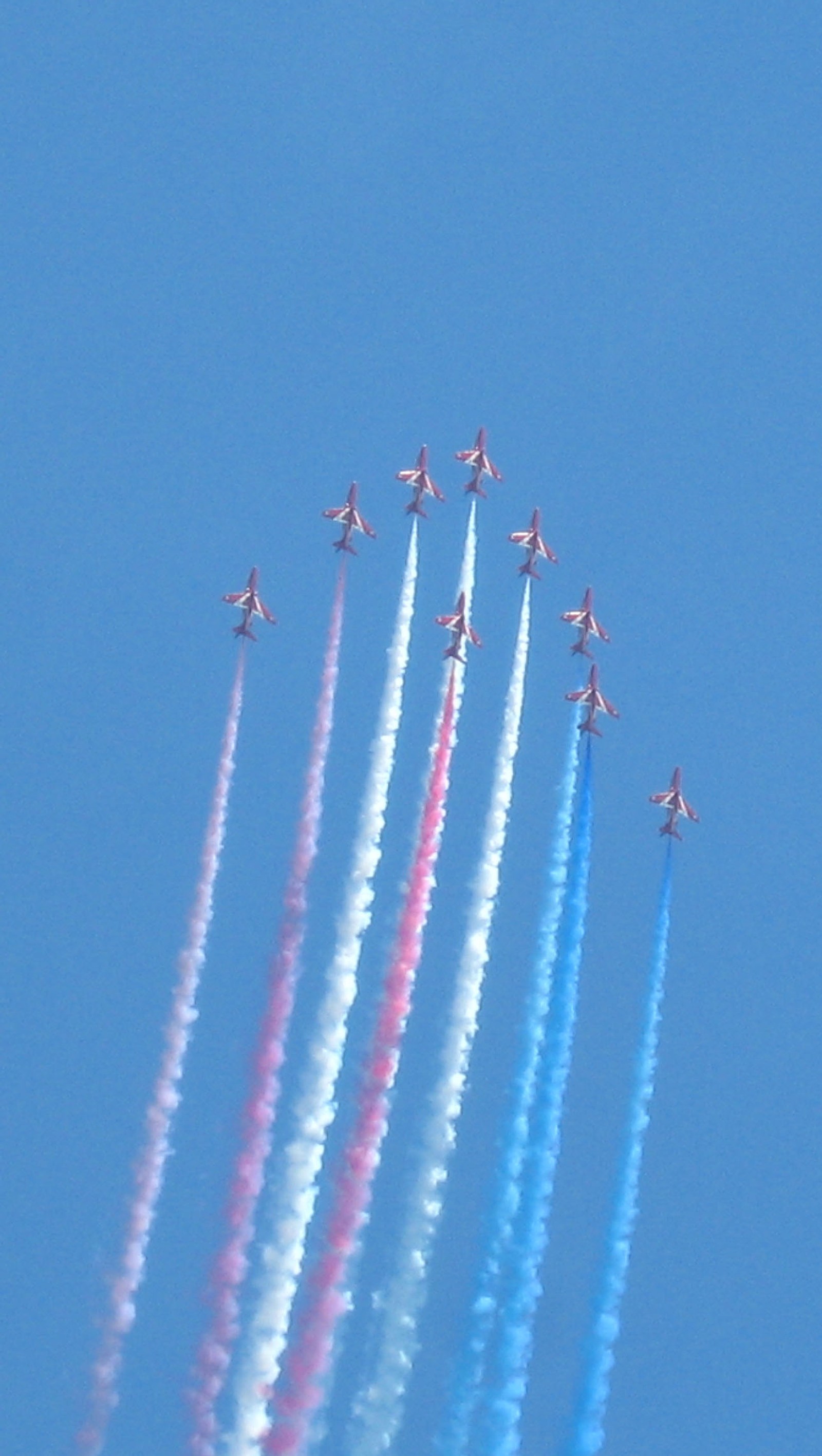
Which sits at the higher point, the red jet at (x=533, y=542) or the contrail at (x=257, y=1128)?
the red jet at (x=533, y=542)

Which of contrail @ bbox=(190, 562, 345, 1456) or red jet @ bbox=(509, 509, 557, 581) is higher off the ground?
red jet @ bbox=(509, 509, 557, 581)

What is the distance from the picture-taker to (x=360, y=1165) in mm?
65000

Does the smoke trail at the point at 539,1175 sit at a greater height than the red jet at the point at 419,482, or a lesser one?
lesser

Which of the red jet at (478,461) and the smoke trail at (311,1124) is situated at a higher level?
the red jet at (478,461)

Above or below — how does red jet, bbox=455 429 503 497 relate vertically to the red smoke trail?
above

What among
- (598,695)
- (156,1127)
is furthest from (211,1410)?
(598,695)

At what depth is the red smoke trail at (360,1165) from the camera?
208 ft

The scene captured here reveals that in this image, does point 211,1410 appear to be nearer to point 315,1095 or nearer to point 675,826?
point 315,1095

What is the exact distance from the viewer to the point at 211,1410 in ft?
207

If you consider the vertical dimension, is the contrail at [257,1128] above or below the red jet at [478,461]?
below

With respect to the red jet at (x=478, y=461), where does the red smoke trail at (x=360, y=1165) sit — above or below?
below

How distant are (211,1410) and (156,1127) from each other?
6.29m

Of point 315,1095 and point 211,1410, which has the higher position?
point 315,1095

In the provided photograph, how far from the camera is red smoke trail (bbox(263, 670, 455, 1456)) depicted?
208 feet
